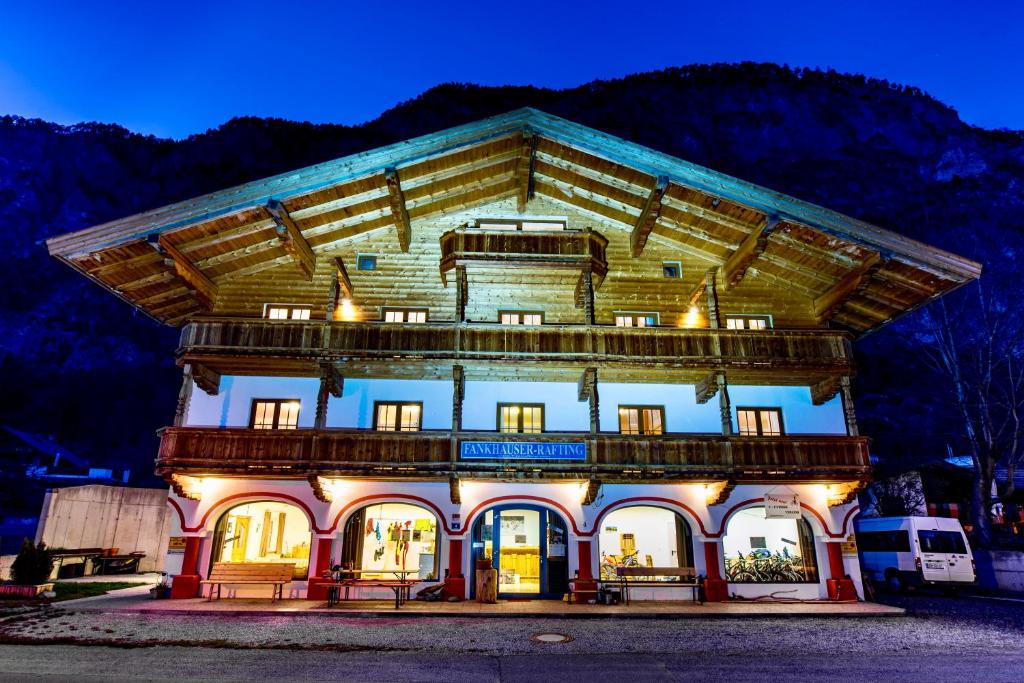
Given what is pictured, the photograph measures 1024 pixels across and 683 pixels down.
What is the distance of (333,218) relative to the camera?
19.9 metres

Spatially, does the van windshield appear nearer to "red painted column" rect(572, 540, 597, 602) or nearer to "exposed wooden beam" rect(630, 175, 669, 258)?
"red painted column" rect(572, 540, 597, 602)

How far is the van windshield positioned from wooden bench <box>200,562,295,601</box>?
Result: 21744 mm

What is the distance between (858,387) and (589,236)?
36.5 meters

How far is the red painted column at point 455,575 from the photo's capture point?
17000mm

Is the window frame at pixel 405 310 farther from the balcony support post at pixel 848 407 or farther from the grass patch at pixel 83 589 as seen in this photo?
the balcony support post at pixel 848 407

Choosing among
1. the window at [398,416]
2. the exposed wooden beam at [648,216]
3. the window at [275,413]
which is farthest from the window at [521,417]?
the exposed wooden beam at [648,216]

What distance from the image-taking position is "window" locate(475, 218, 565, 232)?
842 inches

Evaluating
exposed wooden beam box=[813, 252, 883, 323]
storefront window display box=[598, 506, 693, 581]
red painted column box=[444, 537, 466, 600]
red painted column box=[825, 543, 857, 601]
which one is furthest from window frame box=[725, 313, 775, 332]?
red painted column box=[444, 537, 466, 600]

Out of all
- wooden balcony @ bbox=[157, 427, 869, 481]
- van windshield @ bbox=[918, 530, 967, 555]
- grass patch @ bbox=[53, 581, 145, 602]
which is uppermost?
wooden balcony @ bbox=[157, 427, 869, 481]

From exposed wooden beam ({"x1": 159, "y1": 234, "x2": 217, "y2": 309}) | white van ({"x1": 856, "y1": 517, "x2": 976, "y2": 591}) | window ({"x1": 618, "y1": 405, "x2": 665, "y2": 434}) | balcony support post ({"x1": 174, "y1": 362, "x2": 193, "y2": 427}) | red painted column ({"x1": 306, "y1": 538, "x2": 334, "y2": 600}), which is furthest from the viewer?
Answer: white van ({"x1": 856, "y1": 517, "x2": 976, "y2": 591})

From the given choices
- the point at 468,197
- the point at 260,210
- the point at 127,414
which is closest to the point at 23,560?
the point at 260,210

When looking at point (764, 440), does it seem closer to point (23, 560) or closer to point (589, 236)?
point (589, 236)

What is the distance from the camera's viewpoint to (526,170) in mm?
20656

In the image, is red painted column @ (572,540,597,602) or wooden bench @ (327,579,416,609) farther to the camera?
red painted column @ (572,540,597,602)
